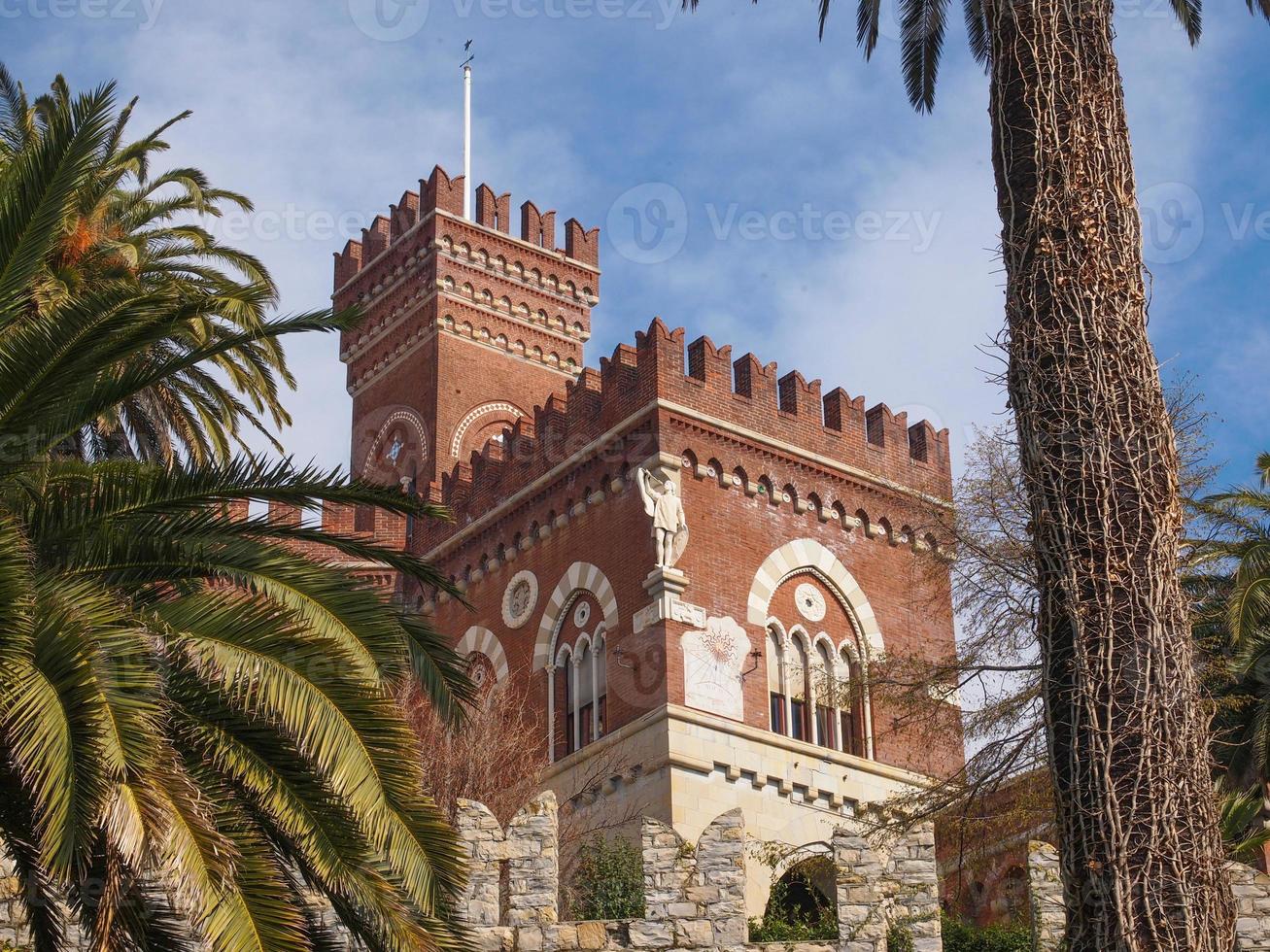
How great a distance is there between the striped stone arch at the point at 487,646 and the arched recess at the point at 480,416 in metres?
6.01

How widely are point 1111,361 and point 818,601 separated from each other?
18690 mm

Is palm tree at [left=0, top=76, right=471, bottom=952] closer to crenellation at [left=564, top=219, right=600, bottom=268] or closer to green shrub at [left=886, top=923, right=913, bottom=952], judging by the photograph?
green shrub at [left=886, top=923, right=913, bottom=952]

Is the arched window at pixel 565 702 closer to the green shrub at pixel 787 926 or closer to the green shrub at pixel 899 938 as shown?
the green shrub at pixel 787 926

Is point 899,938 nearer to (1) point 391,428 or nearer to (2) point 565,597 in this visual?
(2) point 565,597

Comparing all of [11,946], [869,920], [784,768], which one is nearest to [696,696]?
[784,768]

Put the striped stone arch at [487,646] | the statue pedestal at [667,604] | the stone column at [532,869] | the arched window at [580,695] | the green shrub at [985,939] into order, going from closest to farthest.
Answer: the stone column at [532,869] → the green shrub at [985,939] → the statue pedestal at [667,604] → the arched window at [580,695] → the striped stone arch at [487,646]

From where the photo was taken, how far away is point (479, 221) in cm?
4025

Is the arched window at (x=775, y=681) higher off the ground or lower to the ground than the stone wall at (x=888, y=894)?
higher

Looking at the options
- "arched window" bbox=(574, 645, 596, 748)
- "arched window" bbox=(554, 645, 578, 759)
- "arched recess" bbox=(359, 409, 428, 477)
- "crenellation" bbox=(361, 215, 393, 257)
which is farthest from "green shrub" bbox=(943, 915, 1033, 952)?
"crenellation" bbox=(361, 215, 393, 257)

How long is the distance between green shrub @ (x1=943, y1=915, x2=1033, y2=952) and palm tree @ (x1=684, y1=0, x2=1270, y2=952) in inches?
288

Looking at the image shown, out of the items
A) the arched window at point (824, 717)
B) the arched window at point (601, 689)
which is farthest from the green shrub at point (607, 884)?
the arched window at point (824, 717)

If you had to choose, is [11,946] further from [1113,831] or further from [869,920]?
[1113,831]

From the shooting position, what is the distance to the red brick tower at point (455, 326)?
126ft

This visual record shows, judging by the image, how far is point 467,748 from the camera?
84.1 feet
